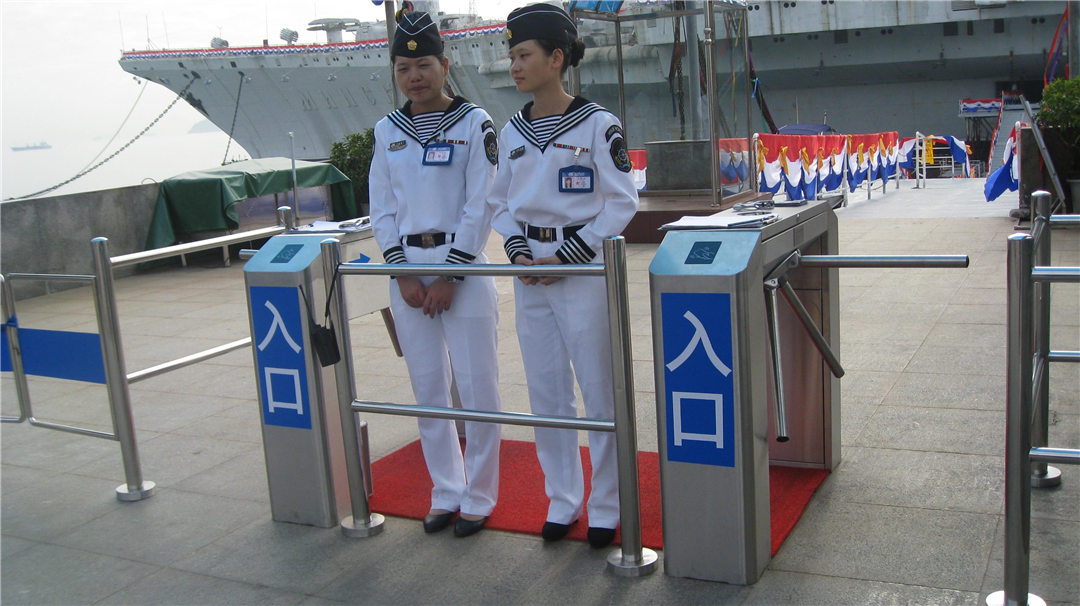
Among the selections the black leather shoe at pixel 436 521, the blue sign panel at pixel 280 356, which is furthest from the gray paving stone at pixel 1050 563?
the blue sign panel at pixel 280 356

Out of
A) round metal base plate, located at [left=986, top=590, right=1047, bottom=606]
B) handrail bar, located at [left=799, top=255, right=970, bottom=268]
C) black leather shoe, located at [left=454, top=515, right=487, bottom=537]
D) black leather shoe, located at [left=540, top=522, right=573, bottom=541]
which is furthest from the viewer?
black leather shoe, located at [left=454, top=515, right=487, bottom=537]

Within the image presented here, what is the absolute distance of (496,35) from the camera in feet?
113

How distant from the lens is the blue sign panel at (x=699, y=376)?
2.36 m

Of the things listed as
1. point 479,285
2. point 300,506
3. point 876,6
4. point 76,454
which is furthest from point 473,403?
point 876,6

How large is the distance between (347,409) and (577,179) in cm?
105

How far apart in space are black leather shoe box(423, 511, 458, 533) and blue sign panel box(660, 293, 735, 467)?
3.16 ft

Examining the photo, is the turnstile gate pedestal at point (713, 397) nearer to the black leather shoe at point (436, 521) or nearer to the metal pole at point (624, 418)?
the metal pole at point (624, 418)

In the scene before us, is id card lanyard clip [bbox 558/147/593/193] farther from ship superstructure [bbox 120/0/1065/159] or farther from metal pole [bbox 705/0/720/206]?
ship superstructure [bbox 120/0/1065/159]

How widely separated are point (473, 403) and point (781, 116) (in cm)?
3503

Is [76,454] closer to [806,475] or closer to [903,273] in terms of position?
[806,475]

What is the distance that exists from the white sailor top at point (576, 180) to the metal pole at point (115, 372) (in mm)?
1543

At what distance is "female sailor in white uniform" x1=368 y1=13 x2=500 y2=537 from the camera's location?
9.87ft

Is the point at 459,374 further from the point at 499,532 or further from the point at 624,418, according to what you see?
the point at 624,418

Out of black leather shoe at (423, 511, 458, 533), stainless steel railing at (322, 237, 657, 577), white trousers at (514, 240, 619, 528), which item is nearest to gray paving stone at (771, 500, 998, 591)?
stainless steel railing at (322, 237, 657, 577)
